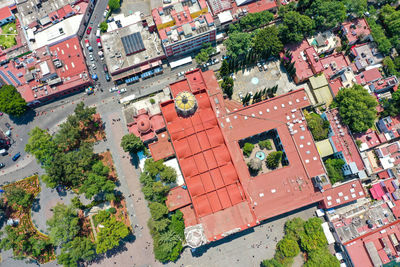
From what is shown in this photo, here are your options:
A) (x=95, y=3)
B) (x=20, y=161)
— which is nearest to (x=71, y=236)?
(x=20, y=161)

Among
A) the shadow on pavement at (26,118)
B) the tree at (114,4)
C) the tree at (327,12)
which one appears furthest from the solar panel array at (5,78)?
the tree at (327,12)

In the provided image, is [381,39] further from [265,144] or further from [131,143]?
[131,143]

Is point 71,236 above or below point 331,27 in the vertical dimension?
below

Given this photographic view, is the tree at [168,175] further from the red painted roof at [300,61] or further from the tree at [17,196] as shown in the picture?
the red painted roof at [300,61]

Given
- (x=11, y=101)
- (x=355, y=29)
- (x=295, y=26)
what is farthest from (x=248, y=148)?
(x=11, y=101)

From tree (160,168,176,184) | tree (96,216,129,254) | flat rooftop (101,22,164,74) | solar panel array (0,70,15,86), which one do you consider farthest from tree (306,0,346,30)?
solar panel array (0,70,15,86)

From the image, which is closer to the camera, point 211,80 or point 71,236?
point 71,236

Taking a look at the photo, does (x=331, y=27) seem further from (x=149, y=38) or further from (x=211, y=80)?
(x=149, y=38)
